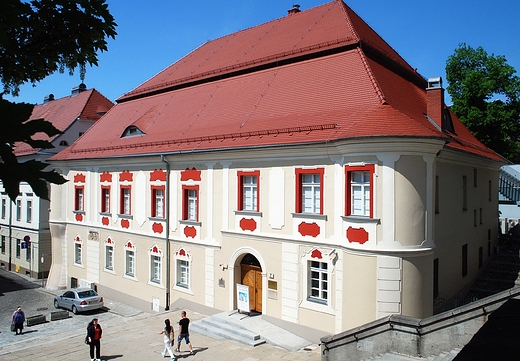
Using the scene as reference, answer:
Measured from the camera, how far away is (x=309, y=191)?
1603cm

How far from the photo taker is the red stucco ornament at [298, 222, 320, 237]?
51.1 ft

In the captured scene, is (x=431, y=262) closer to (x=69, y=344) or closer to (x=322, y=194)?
(x=322, y=194)

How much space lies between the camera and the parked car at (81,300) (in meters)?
22.1

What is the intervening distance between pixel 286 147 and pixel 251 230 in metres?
3.58

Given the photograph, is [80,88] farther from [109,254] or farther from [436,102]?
[436,102]

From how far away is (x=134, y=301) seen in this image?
73.8ft

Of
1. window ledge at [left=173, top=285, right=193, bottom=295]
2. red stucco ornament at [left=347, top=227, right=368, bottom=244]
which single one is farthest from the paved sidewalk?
red stucco ornament at [left=347, top=227, right=368, bottom=244]

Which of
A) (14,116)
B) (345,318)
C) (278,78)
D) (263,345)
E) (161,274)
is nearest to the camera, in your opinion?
(14,116)

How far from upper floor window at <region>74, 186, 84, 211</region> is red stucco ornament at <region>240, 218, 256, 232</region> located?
40.9 ft

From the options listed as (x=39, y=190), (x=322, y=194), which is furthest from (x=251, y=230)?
(x=39, y=190)


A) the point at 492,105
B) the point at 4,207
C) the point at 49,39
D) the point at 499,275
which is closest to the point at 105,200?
the point at 4,207

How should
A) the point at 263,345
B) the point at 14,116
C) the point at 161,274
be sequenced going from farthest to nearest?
the point at 161,274 < the point at 263,345 < the point at 14,116

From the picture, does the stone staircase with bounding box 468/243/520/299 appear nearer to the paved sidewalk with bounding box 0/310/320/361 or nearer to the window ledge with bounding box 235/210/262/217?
the paved sidewalk with bounding box 0/310/320/361

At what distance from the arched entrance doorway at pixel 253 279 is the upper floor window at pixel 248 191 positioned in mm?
1837
